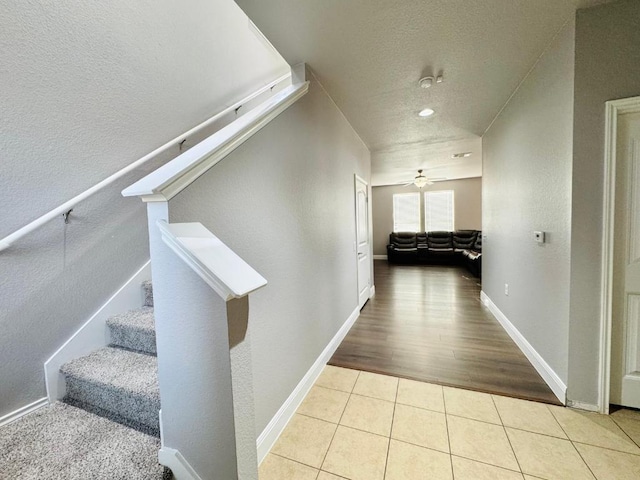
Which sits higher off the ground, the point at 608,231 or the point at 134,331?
the point at 608,231

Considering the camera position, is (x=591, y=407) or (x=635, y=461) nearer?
(x=635, y=461)

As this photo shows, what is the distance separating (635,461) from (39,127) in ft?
11.8

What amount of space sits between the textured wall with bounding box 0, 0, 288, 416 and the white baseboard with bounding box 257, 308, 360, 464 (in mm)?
1298

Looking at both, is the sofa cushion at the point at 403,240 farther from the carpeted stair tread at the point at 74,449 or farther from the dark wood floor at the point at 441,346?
the carpeted stair tread at the point at 74,449

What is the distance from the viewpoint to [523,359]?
7.61 feet

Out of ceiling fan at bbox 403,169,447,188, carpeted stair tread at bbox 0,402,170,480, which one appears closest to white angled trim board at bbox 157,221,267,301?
carpeted stair tread at bbox 0,402,170,480

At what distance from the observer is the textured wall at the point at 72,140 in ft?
4.14

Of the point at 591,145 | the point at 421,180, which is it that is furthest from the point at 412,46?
the point at 421,180

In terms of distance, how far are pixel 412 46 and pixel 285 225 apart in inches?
62.6

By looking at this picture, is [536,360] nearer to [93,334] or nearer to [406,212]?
[93,334]

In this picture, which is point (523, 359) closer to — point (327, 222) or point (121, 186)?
point (327, 222)

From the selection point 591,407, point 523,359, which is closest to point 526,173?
point 523,359

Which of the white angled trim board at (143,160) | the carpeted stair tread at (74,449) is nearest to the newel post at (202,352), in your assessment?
the carpeted stair tread at (74,449)

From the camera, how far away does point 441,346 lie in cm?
261
